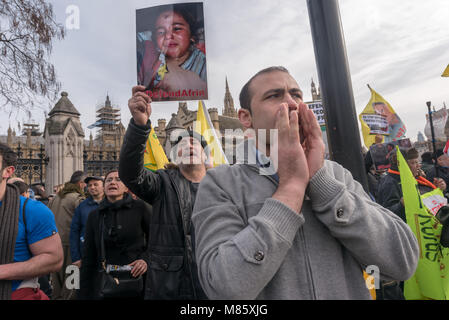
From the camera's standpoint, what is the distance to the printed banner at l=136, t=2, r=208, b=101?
1903 mm

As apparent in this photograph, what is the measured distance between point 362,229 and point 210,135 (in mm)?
4332

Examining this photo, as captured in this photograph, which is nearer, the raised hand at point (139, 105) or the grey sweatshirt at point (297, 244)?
the grey sweatshirt at point (297, 244)

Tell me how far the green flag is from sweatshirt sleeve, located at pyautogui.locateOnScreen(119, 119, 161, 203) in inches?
105

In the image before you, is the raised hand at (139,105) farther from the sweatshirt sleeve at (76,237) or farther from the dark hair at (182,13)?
Answer: the sweatshirt sleeve at (76,237)

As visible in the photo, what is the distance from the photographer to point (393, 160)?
4.70 metres

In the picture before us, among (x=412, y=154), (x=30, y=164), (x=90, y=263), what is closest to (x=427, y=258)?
(x=412, y=154)

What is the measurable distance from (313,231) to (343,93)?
831 millimetres

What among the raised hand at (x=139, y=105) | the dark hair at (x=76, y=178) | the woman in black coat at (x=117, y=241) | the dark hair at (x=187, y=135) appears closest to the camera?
the raised hand at (x=139, y=105)

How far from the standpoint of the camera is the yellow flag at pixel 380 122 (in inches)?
288

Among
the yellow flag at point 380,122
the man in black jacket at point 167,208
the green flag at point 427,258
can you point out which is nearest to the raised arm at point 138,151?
the man in black jacket at point 167,208

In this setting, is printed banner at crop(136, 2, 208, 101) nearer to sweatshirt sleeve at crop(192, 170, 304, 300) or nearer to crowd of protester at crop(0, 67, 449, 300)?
crowd of protester at crop(0, 67, 449, 300)

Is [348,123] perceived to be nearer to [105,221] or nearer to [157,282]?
[157,282]

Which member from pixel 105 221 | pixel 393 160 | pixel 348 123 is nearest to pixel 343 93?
pixel 348 123

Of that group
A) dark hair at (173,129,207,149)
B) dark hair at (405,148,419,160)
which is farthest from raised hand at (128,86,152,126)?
dark hair at (405,148,419,160)
